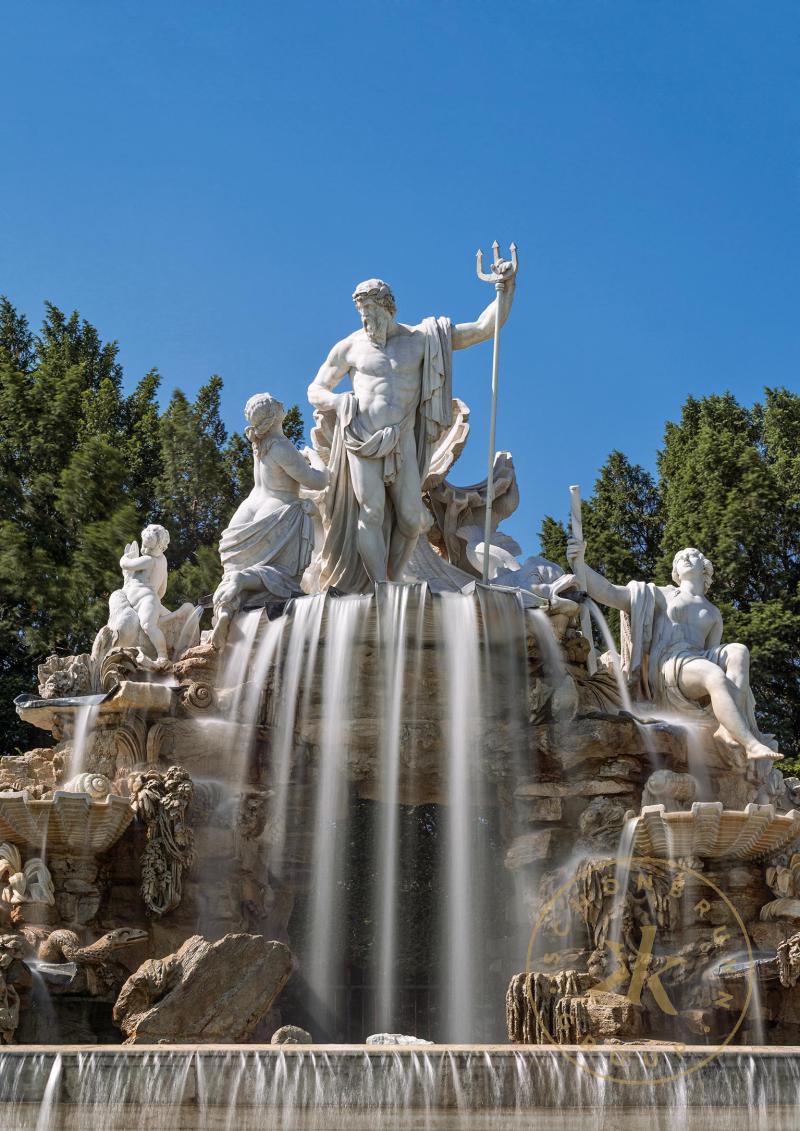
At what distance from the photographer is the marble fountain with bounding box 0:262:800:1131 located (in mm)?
11359

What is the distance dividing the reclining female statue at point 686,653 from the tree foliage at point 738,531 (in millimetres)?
10084

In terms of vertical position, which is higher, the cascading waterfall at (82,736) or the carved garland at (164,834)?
the cascading waterfall at (82,736)

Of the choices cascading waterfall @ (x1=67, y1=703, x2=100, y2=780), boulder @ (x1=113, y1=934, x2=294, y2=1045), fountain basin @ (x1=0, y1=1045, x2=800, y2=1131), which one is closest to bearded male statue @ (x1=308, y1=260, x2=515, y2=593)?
cascading waterfall @ (x1=67, y1=703, x2=100, y2=780)

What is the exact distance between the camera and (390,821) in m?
13.0

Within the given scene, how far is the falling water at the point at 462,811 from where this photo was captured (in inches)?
484

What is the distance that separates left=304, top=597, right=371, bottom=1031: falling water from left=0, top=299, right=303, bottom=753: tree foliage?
1130cm

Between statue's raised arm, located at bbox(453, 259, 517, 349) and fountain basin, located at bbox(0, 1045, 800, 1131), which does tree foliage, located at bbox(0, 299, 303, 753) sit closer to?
statue's raised arm, located at bbox(453, 259, 517, 349)

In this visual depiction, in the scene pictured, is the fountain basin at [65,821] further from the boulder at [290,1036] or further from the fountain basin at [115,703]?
the boulder at [290,1036]

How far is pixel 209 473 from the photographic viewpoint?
90.0 ft

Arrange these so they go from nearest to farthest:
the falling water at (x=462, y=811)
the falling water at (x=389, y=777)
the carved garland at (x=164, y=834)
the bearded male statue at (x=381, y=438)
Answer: the carved garland at (x=164, y=834), the falling water at (x=462, y=811), the falling water at (x=389, y=777), the bearded male statue at (x=381, y=438)

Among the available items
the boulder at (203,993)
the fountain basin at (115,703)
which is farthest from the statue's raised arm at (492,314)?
the boulder at (203,993)

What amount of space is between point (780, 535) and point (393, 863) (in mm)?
14974

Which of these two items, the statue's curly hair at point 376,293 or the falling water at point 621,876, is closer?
the falling water at point 621,876

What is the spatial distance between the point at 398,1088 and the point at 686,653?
22.7 ft
